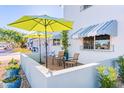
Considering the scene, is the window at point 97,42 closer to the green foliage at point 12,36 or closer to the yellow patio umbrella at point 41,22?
the yellow patio umbrella at point 41,22

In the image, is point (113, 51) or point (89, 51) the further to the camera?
point (89, 51)

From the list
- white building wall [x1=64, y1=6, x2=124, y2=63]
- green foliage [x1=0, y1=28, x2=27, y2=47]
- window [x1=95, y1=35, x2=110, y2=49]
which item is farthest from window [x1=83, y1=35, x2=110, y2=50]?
green foliage [x1=0, y1=28, x2=27, y2=47]

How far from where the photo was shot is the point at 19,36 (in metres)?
58.8

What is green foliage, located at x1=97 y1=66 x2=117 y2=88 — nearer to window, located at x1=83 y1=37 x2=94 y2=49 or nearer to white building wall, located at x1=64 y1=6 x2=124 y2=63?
white building wall, located at x1=64 y1=6 x2=124 y2=63

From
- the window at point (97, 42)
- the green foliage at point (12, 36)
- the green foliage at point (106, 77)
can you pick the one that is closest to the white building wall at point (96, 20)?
the window at point (97, 42)

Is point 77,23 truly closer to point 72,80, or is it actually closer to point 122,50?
point 122,50

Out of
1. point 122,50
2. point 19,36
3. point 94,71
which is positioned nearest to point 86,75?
point 94,71

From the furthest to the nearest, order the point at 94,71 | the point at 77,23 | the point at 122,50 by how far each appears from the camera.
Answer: the point at 77,23
the point at 122,50
the point at 94,71

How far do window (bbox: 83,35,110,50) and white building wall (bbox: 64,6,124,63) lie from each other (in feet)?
1.65

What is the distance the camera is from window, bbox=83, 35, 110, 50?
14516mm

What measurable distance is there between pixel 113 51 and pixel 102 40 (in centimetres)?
195
